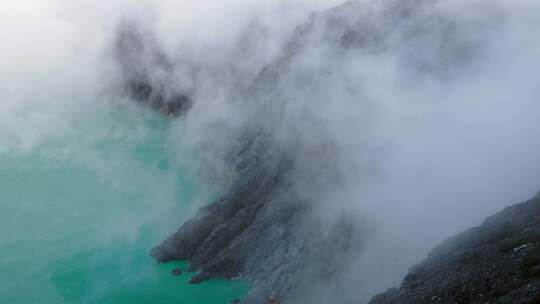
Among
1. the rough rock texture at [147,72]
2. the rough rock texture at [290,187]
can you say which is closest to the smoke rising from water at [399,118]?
the rough rock texture at [290,187]

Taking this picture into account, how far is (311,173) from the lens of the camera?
2359 inches

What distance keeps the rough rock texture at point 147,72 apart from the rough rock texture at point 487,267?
72964 millimetres

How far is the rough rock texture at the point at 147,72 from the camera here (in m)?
109

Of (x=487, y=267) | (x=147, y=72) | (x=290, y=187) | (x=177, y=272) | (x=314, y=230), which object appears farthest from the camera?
(x=147, y=72)

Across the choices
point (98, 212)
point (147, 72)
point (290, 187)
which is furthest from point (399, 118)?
point (147, 72)

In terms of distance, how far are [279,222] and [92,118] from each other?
61.4m

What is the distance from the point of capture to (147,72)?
120 meters

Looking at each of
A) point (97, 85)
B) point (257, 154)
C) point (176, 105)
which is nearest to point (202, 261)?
point (257, 154)

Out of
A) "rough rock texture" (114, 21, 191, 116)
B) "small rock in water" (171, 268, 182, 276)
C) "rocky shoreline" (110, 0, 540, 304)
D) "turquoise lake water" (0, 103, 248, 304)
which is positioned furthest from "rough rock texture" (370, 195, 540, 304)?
"rough rock texture" (114, 21, 191, 116)

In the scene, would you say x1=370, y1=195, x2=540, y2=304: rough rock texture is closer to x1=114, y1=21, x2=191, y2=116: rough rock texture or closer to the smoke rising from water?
the smoke rising from water

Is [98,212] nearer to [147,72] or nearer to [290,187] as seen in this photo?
[290,187]

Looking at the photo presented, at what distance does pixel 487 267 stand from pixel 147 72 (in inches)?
3857

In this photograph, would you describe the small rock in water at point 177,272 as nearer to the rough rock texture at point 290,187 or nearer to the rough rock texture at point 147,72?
the rough rock texture at point 290,187

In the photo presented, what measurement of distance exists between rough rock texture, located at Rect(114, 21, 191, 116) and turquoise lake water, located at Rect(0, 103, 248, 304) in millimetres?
5526
